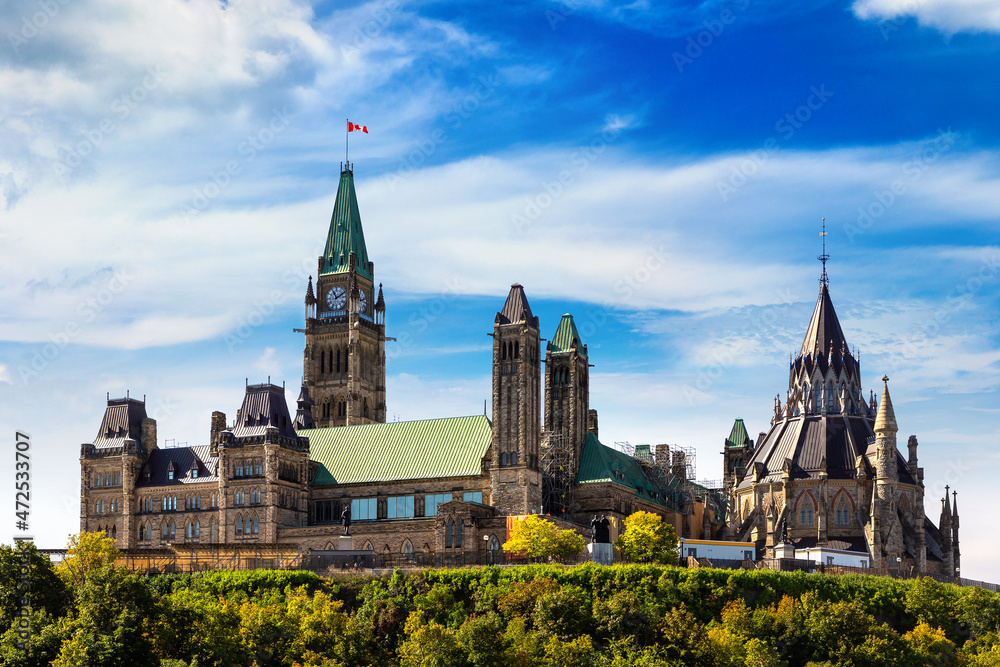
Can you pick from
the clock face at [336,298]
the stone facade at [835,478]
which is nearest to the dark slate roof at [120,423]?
the clock face at [336,298]


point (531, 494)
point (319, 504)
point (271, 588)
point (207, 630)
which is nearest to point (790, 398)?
point (531, 494)

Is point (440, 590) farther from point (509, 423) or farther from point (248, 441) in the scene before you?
point (248, 441)

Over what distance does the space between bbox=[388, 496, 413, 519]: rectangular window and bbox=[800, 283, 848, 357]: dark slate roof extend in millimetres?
47587

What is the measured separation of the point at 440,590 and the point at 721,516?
215 ft

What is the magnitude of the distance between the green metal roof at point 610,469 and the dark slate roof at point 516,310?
14465mm

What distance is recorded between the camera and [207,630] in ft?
313

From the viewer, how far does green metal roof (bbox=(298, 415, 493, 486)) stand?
137625 millimetres

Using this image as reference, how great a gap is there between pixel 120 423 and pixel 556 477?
4686 centimetres

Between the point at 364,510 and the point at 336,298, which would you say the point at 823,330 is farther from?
the point at 336,298

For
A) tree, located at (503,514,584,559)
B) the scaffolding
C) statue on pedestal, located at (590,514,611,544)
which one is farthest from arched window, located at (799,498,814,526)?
tree, located at (503,514,584,559)

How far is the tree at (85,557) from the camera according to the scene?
109m

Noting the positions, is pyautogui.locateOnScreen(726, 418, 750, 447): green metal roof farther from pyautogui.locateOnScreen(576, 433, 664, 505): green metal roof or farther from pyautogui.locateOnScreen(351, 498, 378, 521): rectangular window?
pyautogui.locateOnScreen(351, 498, 378, 521): rectangular window

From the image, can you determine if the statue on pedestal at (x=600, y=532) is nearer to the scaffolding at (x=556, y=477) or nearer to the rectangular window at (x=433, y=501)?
the scaffolding at (x=556, y=477)

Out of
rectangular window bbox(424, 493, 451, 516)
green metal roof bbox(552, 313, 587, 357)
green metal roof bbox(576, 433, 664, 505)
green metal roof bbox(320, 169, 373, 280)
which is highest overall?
green metal roof bbox(320, 169, 373, 280)
